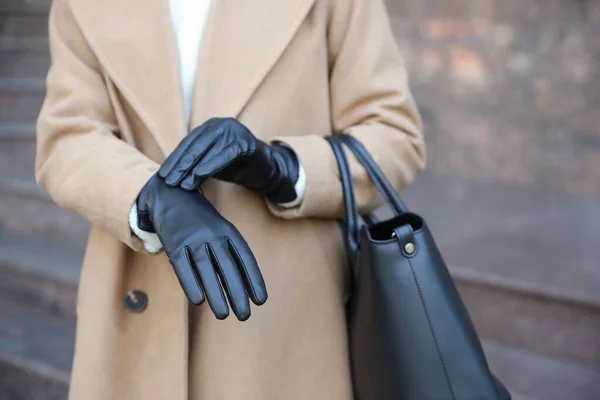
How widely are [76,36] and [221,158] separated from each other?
39 centimetres

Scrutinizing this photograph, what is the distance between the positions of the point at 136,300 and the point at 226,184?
0.79 ft

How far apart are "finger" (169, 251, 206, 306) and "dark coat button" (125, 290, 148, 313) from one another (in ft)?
0.90

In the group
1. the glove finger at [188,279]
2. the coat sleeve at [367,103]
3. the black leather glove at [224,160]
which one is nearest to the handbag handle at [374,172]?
the coat sleeve at [367,103]

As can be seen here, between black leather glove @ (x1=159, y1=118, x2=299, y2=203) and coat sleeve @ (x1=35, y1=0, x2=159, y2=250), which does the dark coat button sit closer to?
coat sleeve @ (x1=35, y1=0, x2=159, y2=250)

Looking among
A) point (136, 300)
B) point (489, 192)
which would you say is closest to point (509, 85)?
point (489, 192)

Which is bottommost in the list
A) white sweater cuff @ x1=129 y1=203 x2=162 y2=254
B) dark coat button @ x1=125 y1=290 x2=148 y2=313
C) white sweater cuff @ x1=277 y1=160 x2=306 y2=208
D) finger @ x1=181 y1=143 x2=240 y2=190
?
dark coat button @ x1=125 y1=290 x2=148 y2=313

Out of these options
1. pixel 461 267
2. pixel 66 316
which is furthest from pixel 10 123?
pixel 461 267

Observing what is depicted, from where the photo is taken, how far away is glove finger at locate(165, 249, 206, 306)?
0.74 meters

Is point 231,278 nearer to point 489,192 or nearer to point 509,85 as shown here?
point 489,192

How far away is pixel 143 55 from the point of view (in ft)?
3.20

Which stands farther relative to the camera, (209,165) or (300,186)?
(300,186)

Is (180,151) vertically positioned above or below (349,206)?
above

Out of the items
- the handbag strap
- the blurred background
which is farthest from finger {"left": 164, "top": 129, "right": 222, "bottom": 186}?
the blurred background

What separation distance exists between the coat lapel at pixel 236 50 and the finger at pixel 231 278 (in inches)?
10.7
